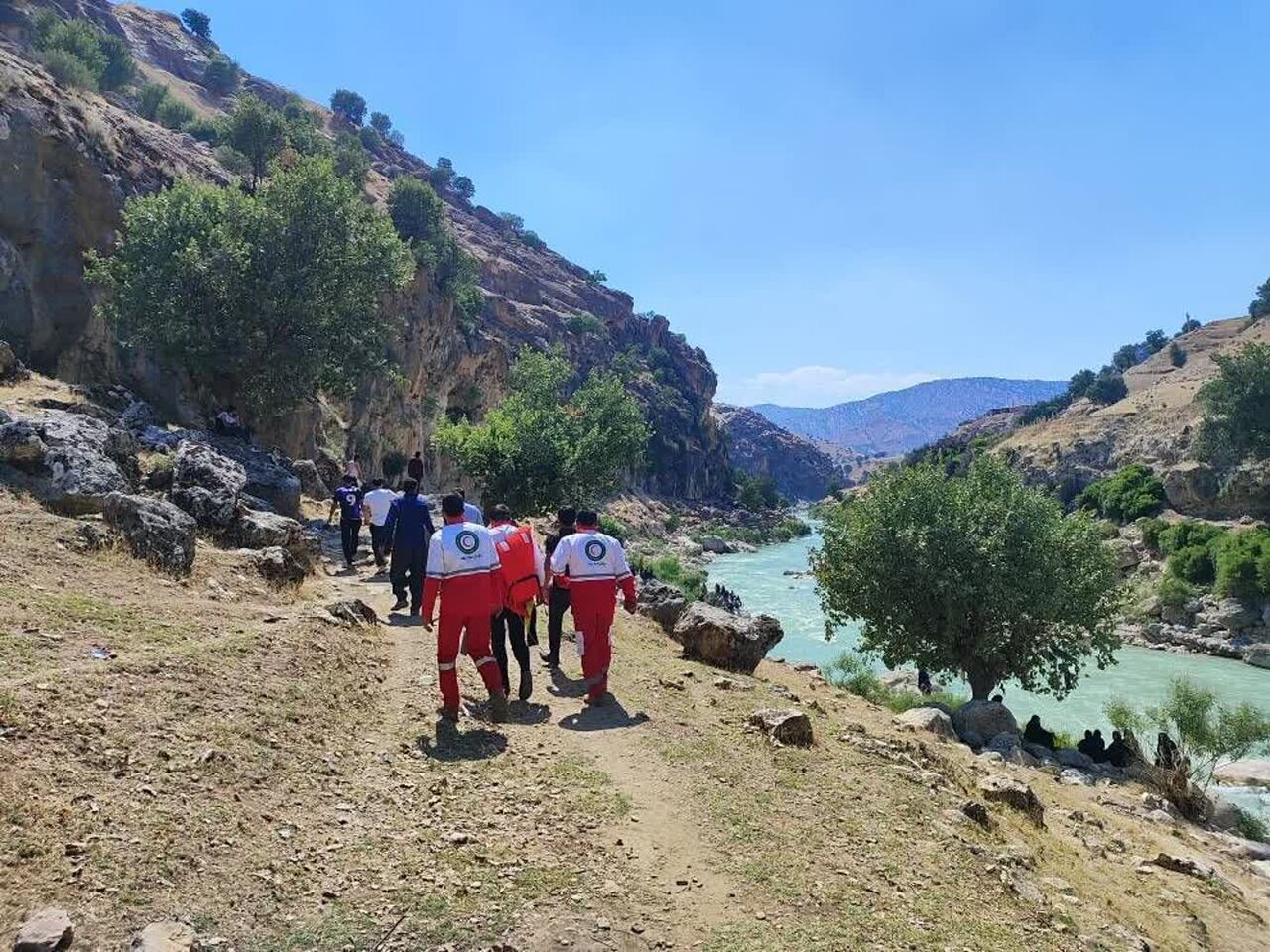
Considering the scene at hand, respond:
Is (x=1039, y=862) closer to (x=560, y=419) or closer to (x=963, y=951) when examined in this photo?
(x=963, y=951)

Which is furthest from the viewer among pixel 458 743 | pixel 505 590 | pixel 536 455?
pixel 536 455

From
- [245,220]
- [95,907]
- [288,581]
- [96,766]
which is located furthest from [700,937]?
[245,220]

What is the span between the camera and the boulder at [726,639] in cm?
1482

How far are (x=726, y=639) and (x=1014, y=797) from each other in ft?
19.1

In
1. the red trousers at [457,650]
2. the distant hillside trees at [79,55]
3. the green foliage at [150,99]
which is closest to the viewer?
the red trousers at [457,650]

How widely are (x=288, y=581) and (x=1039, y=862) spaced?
11.9 metres

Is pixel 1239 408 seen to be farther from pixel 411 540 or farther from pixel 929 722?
pixel 411 540

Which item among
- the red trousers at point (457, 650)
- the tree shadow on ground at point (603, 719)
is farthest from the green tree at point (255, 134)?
the tree shadow on ground at point (603, 719)

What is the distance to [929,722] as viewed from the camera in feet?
52.3

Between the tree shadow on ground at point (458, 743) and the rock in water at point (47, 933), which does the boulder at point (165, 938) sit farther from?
the tree shadow on ground at point (458, 743)

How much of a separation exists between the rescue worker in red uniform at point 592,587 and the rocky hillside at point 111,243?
23.6 metres

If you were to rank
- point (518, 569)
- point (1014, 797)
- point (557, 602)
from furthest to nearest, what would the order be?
point (557, 602) < point (518, 569) < point (1014, 797)

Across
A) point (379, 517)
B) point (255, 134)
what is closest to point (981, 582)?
point (379, 517)

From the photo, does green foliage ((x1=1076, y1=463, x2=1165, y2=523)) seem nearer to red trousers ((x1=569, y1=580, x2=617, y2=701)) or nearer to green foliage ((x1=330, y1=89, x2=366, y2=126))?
red trousers ((x1=569, y1=580, x2=617, y2=701))
